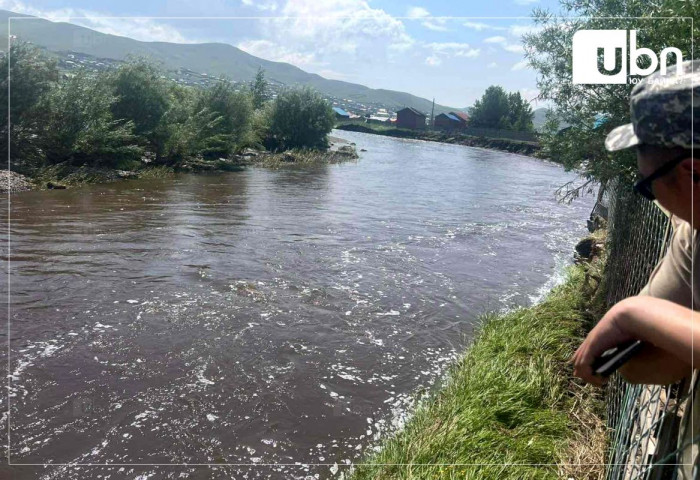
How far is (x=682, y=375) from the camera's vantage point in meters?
1.48

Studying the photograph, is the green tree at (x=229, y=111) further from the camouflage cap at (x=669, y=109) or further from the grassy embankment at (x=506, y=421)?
the camouflage cap at (x=669, y=109)

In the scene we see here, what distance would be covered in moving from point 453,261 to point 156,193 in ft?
38.0

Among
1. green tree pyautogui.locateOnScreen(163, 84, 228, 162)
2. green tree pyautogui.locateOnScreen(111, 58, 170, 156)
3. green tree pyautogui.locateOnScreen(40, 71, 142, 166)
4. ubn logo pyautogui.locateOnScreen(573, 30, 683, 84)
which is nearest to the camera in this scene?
ubn logo pyautogui.locateOnScreen(573, 30, 683, 84)

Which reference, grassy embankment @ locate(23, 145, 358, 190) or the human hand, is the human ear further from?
grassy embankment @ locate(23, 145, 358, 190)

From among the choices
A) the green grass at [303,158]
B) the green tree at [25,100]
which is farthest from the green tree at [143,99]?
the green grass at [303,158]

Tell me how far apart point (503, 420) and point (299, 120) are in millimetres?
38841

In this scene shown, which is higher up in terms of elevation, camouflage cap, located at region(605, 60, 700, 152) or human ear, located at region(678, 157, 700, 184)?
camouflage cap, located at region(605, 60, 700, 152)

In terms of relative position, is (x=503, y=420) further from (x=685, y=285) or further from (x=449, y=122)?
(x=449, y=122)

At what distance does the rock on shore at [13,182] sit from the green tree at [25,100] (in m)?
1.16

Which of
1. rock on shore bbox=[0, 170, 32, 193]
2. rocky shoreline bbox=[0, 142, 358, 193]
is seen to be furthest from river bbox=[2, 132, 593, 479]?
rocky shoreline bbox=[0, 142, 358, 193]

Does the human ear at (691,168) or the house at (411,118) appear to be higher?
the house at (411,118)

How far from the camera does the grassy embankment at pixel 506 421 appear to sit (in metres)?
3.78

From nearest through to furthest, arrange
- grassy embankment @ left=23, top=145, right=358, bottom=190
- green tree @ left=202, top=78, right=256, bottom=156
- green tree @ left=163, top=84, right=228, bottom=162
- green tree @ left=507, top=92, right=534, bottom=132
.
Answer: grassy embankment @ left=23, top=145, right=358, bottom=190 → green tree @ left=163, top=84, right=228, bottom=162 → green tree @ left=202, top=78, right=256, bottom=156 → green tree @ left=507, top=92, right=534, bottom=132

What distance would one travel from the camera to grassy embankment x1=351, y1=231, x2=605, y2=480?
3.78m
